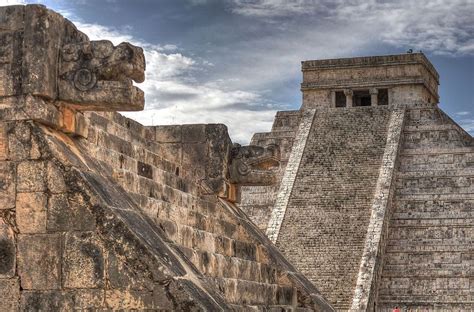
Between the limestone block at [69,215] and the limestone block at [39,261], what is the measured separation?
0.30 ft

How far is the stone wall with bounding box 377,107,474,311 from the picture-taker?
27.8m

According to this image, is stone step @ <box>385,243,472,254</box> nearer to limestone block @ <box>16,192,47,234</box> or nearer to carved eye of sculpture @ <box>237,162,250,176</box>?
carved eye of sculpture @ <box>237,162,250,176</box>

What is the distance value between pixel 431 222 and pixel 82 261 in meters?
23.4

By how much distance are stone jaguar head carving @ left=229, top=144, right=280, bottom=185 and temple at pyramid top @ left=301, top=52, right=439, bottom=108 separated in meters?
25.3

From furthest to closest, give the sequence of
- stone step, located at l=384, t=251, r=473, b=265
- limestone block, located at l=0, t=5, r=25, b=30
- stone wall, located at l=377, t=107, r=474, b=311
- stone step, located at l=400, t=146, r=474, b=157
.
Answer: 1. stone step, located at l=400, t=146, r=474, b=157
2. stone step, located at l=384, t=251, r=473, b=265
3. stone wall, located at l=377, t=107, r=474, b=311
4. limestone block, located at l=0, t=5, r=25, b=30

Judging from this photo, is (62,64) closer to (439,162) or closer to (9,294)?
(9,294)

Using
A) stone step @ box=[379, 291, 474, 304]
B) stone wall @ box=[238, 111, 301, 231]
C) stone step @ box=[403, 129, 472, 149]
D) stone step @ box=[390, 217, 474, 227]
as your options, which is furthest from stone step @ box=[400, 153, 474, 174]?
stone step @ box=[379, 291, 474, 304]

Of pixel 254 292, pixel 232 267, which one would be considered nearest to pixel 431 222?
pixel 254 292

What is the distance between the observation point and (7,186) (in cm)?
780

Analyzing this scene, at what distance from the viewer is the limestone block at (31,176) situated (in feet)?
25.4

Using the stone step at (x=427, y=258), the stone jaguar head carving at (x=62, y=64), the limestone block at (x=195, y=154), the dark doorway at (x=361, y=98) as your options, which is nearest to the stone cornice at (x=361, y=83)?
the dark doorway at (x=361, y=98)

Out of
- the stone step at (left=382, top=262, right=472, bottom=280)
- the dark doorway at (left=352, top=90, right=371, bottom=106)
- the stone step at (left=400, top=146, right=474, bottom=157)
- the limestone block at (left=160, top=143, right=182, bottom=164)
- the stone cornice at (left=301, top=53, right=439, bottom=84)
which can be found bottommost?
the stone step at (left=382, top=262, right=472, bottom=280)

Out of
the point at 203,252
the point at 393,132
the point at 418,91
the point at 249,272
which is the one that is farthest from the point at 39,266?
the point at 418,91

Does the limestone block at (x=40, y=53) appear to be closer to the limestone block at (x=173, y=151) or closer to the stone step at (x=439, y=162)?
the limestone block at (x=173, y=151)
